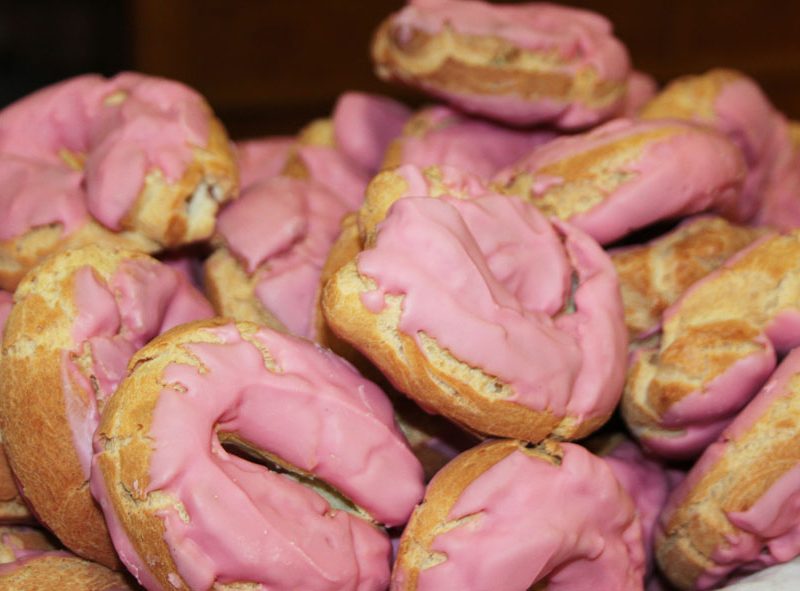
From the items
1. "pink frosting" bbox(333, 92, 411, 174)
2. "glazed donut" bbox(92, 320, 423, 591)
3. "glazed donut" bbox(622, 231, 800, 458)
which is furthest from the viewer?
"pink frosting" bbox(333, 92, 411, 174)

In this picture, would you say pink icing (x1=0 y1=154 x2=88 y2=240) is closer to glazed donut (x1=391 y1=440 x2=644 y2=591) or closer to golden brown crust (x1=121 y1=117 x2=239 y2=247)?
golden brown crust (x1=121 y1=117 x2=239 y2=247)

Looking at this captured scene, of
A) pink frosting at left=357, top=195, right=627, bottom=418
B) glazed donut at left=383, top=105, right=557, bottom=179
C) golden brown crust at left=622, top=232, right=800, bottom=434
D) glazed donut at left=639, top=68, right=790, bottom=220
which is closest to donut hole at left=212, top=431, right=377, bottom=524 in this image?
pink frosting at left=357, top=195, right=627, bottom=418

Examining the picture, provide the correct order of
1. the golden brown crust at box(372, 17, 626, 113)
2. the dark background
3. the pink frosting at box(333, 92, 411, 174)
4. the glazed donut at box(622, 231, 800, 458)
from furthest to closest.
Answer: the dark background
the pink frosting at box(333, 92, 411, 174)
the golden brown crust at box(372, 17, 626, 113)
the glazed donut at box(622, 231, 800, 458)

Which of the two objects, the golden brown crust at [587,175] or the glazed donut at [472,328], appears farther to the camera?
the golden brown crust at [587,175]

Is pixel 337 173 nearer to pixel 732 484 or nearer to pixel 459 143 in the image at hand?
pixel 459 143

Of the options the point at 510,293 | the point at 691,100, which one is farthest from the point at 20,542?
the point at 691,100

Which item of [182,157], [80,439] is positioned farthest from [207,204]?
[80,439]

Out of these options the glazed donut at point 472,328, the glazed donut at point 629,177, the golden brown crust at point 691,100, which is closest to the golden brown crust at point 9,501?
the glazed donut at point 472,328

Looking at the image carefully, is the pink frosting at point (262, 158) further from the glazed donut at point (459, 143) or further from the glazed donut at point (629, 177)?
the glazed donut at point (629, 177)
